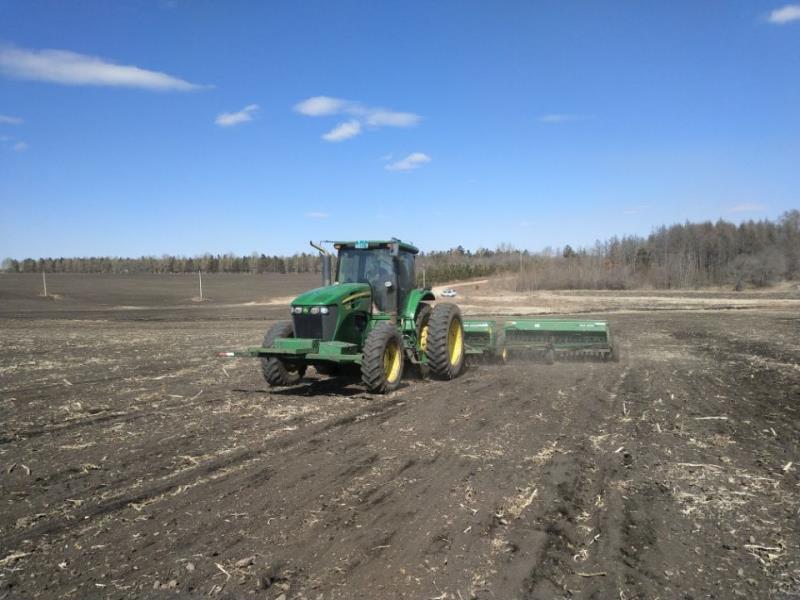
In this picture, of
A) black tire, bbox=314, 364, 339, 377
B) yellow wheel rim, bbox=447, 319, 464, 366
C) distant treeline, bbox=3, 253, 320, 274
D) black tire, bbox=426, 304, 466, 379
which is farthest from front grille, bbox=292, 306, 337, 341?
distant treeline, bbox=3, 253, 320, 274

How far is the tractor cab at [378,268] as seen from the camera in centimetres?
1033

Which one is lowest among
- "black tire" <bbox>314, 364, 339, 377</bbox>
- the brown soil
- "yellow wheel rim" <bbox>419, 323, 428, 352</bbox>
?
the brown soil

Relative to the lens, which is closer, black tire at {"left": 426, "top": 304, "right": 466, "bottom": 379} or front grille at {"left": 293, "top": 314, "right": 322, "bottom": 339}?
front grille at {"left": 293, "top": 314, "right": 322, "bottom": 339}

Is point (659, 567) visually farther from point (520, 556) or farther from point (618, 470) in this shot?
point (618, 470)

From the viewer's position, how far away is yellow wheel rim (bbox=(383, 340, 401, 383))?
9.23 meters

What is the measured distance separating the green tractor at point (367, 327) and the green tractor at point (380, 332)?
15mm

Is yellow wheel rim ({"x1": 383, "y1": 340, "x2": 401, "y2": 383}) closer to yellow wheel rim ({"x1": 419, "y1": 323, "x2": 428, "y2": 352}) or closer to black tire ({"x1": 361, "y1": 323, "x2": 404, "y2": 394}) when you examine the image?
black tire ({"x1": 361, "y1": 323, "x2": 404, "y2": 394})

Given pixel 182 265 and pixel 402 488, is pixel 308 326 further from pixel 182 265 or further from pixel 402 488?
pixel 182 265

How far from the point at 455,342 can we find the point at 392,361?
248cm

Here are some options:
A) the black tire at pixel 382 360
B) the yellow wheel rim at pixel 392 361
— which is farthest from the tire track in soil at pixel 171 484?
the yellow wheel rim at pixel 392 361

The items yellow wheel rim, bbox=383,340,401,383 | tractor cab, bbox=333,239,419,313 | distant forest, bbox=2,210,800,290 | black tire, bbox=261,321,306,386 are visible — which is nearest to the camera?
yellow wheel rim, bbox=383,340,401,383

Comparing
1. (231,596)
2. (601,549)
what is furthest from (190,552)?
(601,549)

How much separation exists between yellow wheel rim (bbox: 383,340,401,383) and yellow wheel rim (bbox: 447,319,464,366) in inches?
73.0

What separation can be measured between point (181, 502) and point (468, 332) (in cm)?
910
